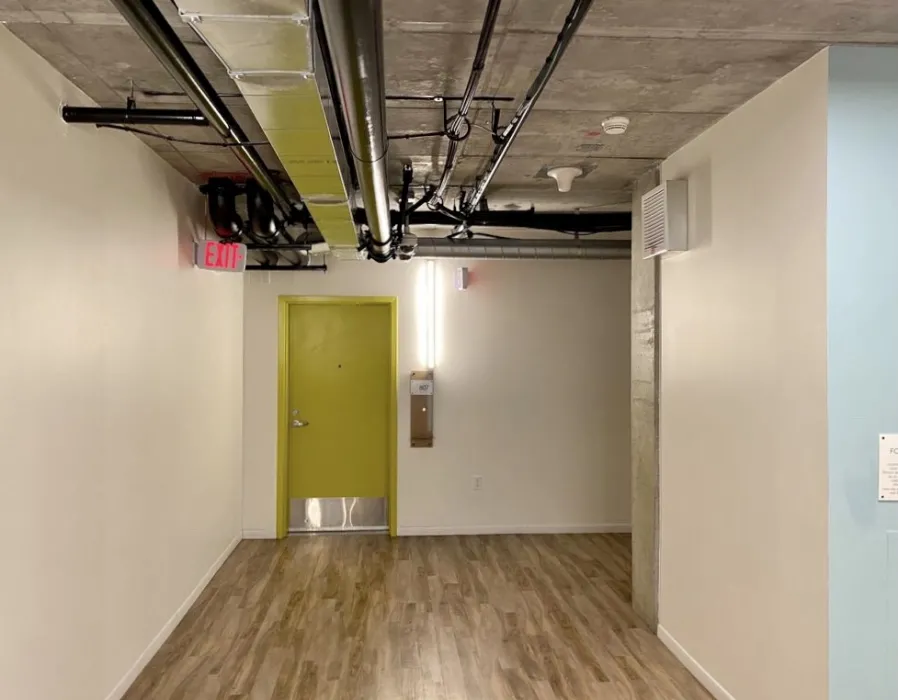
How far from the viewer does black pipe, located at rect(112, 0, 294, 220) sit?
167 centimetres

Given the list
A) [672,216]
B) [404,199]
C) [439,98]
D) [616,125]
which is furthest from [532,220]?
[439,98]

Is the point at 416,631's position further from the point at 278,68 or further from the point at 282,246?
the point at 278,68

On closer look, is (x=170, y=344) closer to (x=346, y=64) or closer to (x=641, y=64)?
(x=346, y=64)

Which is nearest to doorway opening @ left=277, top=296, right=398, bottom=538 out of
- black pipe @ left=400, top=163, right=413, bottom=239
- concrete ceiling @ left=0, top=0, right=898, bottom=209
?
black pipe @ left=400, top=163, right=413, bottom=239

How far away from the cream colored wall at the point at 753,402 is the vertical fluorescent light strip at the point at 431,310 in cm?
247

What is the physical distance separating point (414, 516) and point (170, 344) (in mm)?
2810

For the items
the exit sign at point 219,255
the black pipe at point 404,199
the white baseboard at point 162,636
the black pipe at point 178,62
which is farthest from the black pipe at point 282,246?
the white baseboard at point 162,636

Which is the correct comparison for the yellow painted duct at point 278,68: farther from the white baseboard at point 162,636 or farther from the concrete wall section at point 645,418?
the white baseboard at point 162,636

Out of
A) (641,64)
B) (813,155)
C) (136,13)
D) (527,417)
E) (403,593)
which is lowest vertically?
(403,593)

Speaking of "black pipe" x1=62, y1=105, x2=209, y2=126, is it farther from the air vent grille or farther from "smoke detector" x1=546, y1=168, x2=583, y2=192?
the air vent grille

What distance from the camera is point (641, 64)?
2375 millimetres

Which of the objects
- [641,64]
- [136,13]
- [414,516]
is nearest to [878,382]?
[641,64]

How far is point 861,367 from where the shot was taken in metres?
2.22

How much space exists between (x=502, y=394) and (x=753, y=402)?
10.2ft
